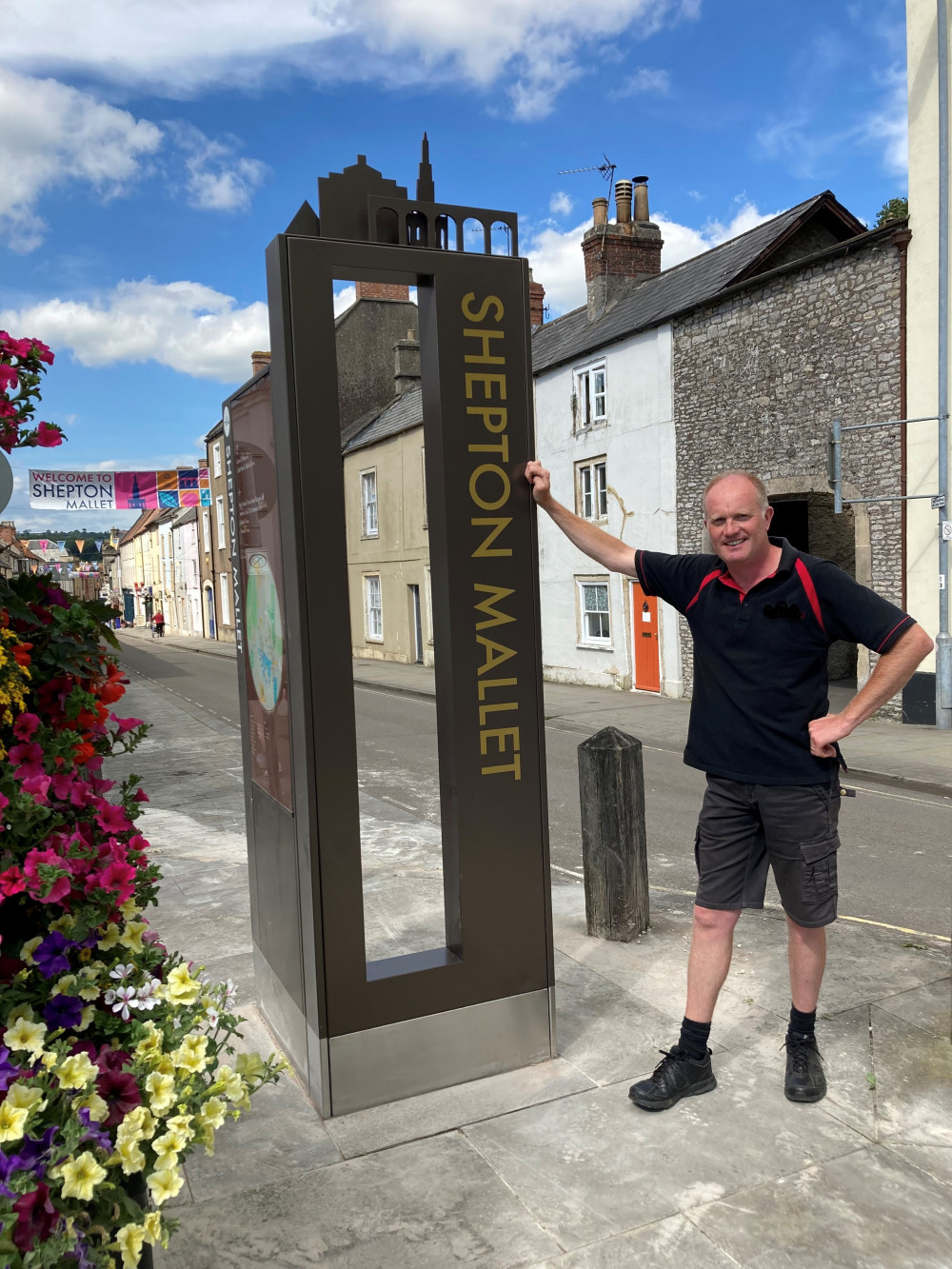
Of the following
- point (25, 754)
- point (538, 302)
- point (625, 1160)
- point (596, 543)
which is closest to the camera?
point (25, 754)

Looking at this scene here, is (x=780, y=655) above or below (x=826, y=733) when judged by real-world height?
above

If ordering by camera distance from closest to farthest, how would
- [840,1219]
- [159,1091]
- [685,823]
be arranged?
1. [159,1091]
2. [840,1219]
3. [685,823]

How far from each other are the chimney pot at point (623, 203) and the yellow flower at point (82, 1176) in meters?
22.1

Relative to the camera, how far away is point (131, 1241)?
70.0 inches

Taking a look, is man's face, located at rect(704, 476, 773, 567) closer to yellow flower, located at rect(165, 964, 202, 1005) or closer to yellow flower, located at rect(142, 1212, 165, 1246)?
yellow flower, located at rect(165, 964, 202, 1005)

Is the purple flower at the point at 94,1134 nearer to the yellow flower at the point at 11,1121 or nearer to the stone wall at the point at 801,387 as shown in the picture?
the yellow flower at the point at 11,1121

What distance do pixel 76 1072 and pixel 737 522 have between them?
7.78 feet

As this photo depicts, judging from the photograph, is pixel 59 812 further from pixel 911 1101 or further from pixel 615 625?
pixel 615 625

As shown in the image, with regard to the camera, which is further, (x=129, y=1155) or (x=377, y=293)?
(x=377, y=293)

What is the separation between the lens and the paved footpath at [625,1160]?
251cm

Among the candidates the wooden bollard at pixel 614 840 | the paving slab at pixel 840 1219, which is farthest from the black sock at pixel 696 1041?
the wooden bollard at pixel 614 840

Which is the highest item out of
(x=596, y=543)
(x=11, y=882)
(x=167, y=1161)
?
(x=596, y=543)

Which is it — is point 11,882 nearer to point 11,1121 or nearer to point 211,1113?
point 11,1121

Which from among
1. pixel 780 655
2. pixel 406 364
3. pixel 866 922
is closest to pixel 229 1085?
pixel 780 655
